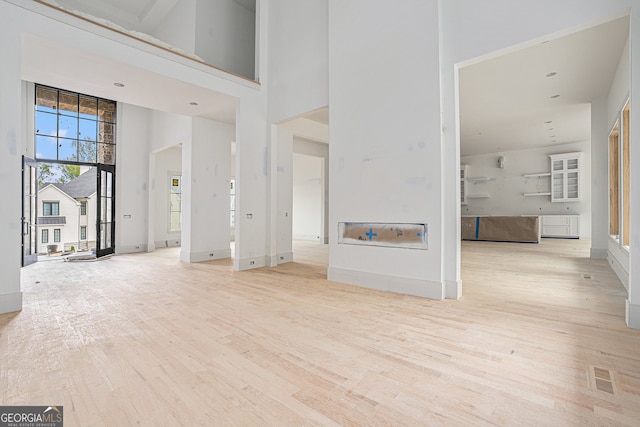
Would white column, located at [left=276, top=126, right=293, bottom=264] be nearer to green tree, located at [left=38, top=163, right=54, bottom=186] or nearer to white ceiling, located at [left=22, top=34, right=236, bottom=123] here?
white ceiling, located at [left=22, top=34, right=236, bottom=123]

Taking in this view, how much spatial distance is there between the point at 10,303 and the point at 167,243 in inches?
210

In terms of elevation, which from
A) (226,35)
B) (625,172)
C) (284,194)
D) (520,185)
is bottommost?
(284,194)

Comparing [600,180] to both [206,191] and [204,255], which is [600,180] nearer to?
[206,191]

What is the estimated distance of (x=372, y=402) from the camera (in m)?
1.40

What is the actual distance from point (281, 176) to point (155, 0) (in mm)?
4715

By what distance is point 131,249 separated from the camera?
7.14m

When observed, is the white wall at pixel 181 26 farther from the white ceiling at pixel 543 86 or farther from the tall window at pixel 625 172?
the tall window at pixel 625 172

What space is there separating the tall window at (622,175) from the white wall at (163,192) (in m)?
8.40

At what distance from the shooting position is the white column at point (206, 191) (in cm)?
580

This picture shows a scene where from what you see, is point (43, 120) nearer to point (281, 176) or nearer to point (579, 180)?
point (281, 176)

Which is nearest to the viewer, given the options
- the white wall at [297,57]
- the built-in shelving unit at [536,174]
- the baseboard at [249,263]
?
the white wall at [297,57]

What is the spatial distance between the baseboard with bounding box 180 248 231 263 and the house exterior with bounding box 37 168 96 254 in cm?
792

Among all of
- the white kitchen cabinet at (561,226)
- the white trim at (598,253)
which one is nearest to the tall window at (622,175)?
the white trim at (598,253)

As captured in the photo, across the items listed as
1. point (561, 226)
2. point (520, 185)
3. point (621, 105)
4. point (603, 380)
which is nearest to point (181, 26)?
point (621, 105)
